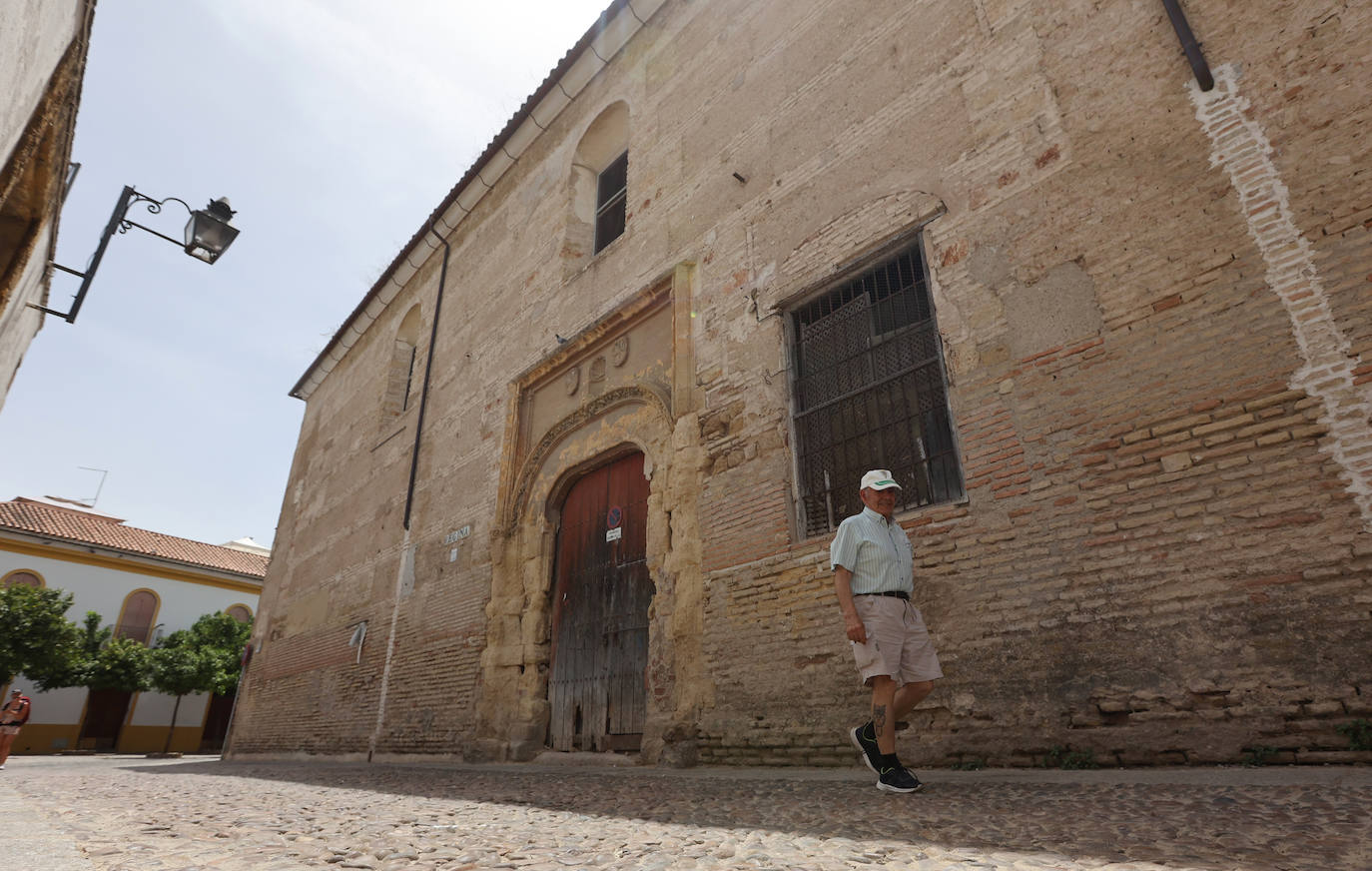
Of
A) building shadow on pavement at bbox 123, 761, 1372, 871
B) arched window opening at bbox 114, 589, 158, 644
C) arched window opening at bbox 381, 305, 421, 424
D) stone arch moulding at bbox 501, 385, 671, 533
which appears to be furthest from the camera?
arched window opening at bbox 114, 589, 158, 644

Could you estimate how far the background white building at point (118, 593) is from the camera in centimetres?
2177

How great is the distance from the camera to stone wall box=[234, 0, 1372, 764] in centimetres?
320

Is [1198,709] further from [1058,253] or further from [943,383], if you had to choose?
[1058,253]

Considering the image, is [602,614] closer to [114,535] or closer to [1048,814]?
[1048,814]

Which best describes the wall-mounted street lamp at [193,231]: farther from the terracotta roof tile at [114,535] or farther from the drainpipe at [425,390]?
the terracotta roof tile at [114,535]

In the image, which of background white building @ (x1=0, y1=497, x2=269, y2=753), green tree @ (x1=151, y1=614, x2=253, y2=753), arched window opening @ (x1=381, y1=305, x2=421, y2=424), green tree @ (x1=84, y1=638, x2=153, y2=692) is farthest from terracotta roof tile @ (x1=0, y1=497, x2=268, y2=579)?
arched window opening @ (x1=381, y1=305, x2=421, y2=424)

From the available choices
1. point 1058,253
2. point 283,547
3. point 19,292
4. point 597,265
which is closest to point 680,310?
point 597,265

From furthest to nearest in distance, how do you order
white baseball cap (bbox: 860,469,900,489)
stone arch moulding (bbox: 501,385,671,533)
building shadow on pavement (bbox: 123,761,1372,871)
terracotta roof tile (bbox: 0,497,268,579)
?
terracotta roof tile (bbox: 0,497,268,579), stone arch moulding (bbox: 501,385,671,533), white baseball cap (bbox: 860,469,900,489), building shadow on pavement (bbox: 123,761,1372,871)

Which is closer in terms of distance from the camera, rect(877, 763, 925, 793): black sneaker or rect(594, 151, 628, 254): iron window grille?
rect(877, 763, 925, 793): black sneaker

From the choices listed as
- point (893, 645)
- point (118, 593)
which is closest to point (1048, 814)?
point (893, 645)

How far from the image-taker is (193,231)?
275 inches

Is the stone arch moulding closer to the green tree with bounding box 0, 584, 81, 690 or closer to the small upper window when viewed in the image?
the green tree with bounding box 0, 584, 81, 690

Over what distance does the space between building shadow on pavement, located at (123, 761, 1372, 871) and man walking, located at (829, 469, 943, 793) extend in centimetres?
22

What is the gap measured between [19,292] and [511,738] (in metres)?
6.20
